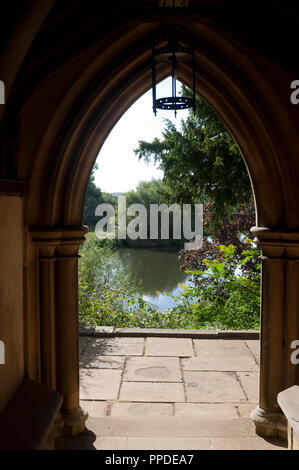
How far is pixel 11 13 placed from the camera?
184 centimetres

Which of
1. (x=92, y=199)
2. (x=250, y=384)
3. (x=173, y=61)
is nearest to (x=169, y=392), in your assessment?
(x=250, y=384)

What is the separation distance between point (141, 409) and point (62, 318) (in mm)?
1256

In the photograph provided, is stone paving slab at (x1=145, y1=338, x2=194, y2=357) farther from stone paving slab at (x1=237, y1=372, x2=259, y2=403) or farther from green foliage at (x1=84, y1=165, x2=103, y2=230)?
green foliage at (x1=84, y1=165, x2=103, y2=230)

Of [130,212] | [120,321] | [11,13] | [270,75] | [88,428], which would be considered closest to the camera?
[11,13]

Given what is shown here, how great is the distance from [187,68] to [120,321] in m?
4.69

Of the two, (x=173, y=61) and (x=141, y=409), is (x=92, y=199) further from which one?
Answer: (x=173, y=61)

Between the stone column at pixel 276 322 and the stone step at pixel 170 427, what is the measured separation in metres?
0.20

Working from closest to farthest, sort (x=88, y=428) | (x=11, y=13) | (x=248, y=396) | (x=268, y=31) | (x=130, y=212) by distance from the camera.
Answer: (x=11, y=13) < (x=268, y=31) < (x=88, y=428) < (x=248, y=396) < (x=130, y=212)

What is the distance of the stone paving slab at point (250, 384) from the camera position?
4.50 meters

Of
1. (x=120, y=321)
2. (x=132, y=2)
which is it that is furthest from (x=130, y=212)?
(x=132, y=2)

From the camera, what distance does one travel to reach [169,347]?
5.86m

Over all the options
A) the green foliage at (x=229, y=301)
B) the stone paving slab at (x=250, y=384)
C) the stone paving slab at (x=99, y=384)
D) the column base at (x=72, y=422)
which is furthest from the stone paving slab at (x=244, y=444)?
the green foliage at (x=229, y=301)

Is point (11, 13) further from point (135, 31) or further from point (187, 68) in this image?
point (187, 68)

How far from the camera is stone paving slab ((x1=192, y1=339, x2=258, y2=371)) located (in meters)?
5.23
